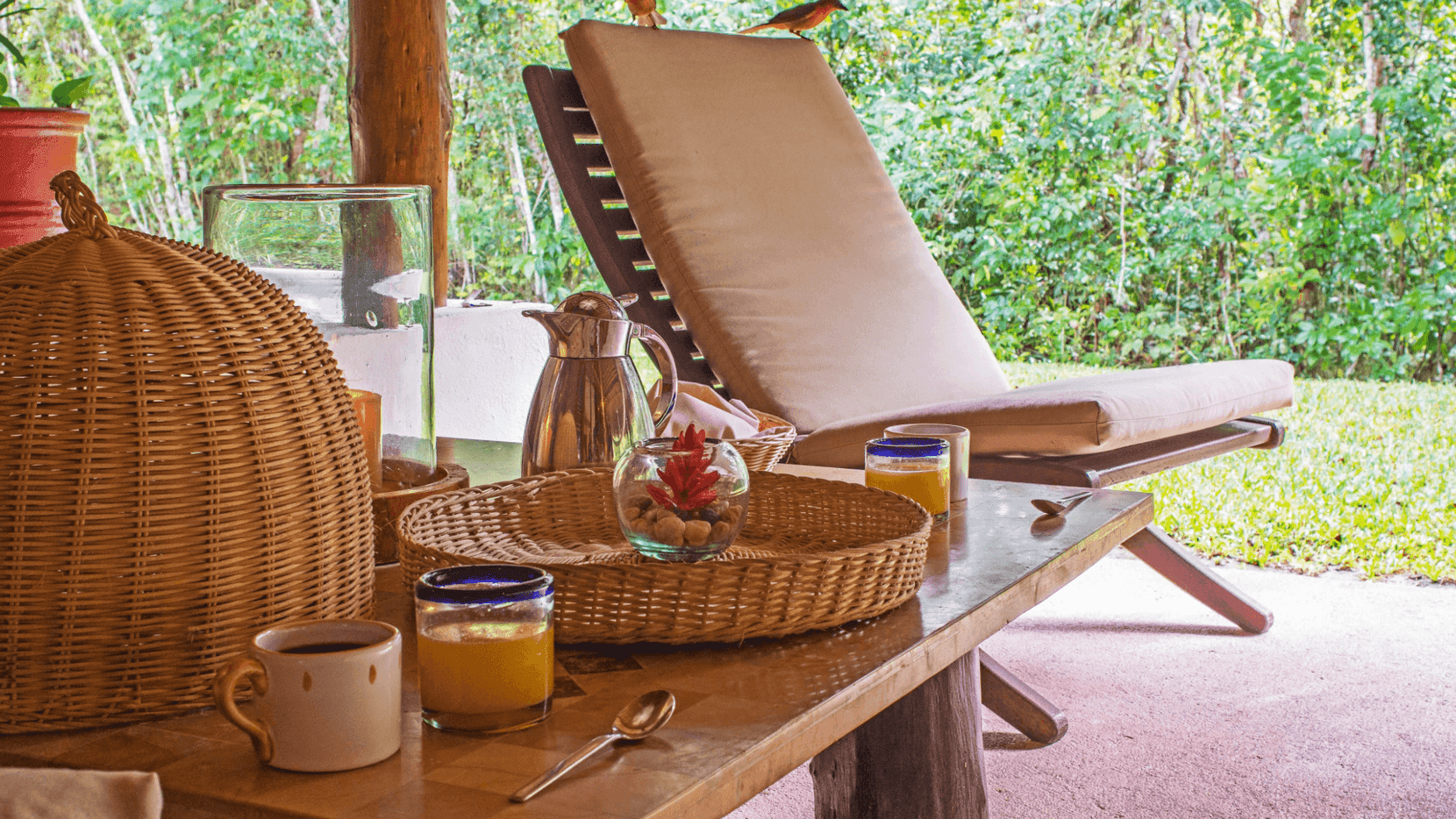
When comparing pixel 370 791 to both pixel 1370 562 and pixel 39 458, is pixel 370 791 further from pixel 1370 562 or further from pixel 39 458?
pixel 1370 562

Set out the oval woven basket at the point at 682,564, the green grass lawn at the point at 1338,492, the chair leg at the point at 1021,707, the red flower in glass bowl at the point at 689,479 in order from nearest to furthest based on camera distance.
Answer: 1. the oval woven basket at the point at 682,564
2. the red flower in glass bowl at the point at 689,479
3. the chair leg at the point at 1021,707
4. the green grass lawn at the point at 1338,492

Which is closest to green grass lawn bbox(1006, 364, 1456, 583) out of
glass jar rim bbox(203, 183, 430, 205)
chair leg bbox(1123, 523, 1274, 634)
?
chair leg bbox(1123, 523, 1274, 634)

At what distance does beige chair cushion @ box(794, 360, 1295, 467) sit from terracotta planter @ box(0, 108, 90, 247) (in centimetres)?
113

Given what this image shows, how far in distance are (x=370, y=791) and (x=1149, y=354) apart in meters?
5.45

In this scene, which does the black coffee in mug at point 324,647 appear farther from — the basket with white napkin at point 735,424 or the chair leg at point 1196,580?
the chair leg at point 1196,580

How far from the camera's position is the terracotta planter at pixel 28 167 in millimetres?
1721

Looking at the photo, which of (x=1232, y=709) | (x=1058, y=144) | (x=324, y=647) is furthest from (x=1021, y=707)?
(x=1058, y=144)

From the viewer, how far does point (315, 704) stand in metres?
0.58

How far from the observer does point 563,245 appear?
6184 mm

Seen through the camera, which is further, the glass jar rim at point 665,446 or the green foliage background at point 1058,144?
the green foliage background at point 1058,144

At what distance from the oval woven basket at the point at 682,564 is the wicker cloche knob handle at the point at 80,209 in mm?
267

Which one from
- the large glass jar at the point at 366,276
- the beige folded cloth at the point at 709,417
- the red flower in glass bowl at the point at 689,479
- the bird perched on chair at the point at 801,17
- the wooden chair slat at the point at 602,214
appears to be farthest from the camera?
the bird perched on chair at the point at 801,17

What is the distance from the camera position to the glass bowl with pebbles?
2.90ft

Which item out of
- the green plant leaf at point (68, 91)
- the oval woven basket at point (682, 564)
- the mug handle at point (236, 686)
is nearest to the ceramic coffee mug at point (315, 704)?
the mug handle at point (236, 686)
